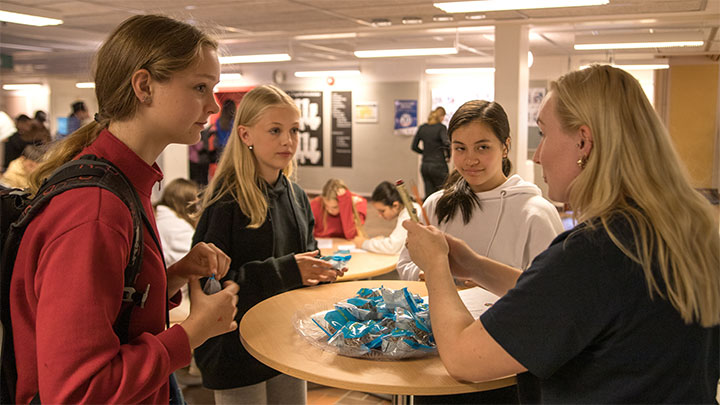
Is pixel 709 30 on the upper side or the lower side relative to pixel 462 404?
upper

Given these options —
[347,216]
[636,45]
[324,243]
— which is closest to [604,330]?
[324,243]

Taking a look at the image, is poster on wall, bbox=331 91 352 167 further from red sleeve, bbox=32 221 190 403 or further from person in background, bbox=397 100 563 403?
red sleeve, bbox=32 221 190 403

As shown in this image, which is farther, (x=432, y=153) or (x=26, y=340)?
Answer: (x=432, y=153)

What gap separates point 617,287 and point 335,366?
0.72 meters

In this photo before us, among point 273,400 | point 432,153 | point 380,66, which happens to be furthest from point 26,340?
point 380,66

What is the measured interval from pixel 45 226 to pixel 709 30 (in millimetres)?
6407

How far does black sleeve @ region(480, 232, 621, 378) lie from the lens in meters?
1.14

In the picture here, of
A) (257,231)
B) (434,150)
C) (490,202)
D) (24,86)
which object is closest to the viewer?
(257,231)

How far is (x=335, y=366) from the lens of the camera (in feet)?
5.00

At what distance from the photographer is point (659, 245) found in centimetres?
114

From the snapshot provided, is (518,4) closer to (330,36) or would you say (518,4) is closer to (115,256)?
(330,36)

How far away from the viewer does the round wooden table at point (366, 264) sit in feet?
12.0

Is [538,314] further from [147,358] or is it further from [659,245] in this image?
[147,358]

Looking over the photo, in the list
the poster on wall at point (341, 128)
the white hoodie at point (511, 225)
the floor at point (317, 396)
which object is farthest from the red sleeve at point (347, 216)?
the poster on wall at point (341, 128)
